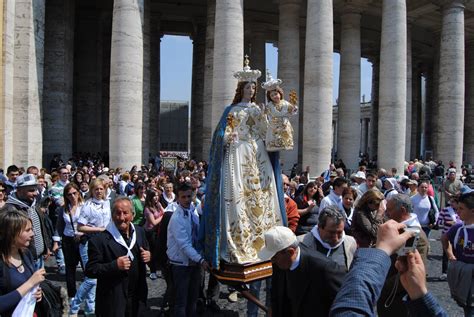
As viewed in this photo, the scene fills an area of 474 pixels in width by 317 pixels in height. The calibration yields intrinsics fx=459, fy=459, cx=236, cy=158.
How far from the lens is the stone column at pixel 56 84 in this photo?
70.8ft

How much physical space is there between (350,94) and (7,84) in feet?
55.4

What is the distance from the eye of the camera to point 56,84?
70.6 ft

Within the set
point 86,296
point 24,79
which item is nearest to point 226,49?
point 24,79

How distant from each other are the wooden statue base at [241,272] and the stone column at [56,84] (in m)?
18.5

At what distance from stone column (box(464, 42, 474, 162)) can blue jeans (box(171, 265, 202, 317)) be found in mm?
31302

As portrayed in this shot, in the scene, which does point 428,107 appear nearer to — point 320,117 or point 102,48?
point 320,117

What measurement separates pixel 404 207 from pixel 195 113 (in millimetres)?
26993

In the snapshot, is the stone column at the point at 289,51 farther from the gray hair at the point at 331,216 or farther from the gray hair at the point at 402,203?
the gray hair at the point at 331,216

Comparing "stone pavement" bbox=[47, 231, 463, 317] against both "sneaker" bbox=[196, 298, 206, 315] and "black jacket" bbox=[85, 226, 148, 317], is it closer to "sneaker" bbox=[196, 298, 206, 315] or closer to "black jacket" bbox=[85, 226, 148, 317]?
"sneaker" bbox=[196, 298, 206, 315]

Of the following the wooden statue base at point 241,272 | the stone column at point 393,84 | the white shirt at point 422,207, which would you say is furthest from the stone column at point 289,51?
the wooden statue base at point 241,272

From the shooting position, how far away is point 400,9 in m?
21.2

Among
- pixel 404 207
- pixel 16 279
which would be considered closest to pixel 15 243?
pixel 16 279

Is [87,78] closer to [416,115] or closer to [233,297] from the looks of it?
[233,297]

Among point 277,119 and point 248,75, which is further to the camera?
point 248,75
